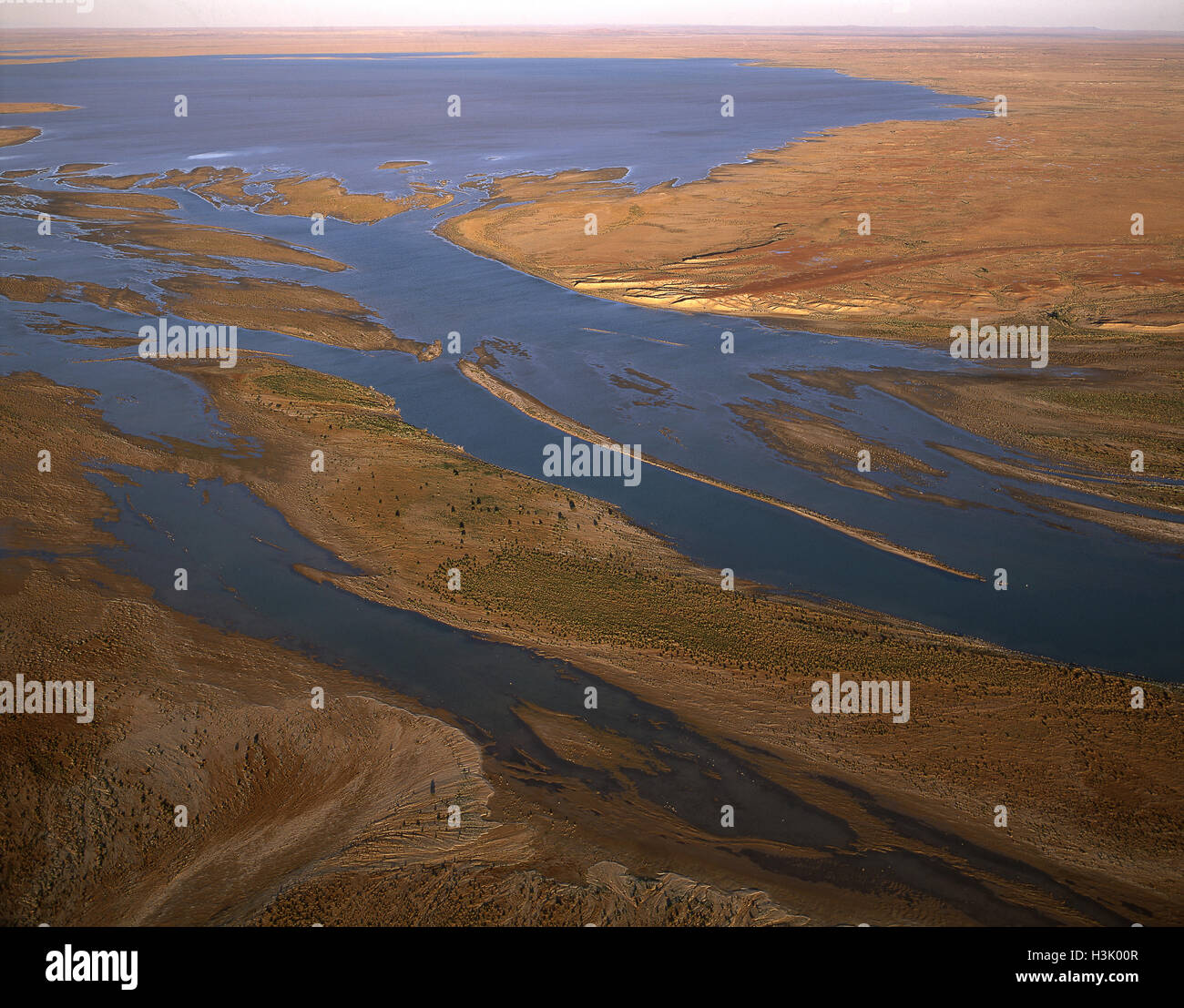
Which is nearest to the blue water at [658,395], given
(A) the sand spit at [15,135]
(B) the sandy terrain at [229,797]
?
(A) the sand spit at [15,135]

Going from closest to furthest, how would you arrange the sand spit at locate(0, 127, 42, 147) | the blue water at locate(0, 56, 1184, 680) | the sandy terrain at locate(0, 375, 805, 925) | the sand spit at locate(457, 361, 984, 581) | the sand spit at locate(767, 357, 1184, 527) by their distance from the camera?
the sandy terrain at locate(0, 375, 805, 925)
the blue water at locate(0, 56, 1184, 680)
the sand spit at locate(457, 361, 984, 581)
the sand spit at locate(767, 357, 1184, 527)
the sand spit at locate(0, 127, 42, 147)

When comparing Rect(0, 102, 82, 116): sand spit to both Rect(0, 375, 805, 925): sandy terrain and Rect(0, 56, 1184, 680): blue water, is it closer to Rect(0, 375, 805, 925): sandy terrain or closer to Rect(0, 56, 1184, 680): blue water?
Rect(0, 56, 1184, 680): blue water

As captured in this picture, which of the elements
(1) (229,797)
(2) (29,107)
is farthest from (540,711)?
(2) (29,107)

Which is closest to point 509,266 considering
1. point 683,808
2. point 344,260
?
point 344,260

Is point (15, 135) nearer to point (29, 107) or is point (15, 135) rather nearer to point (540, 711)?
point (29, 107)

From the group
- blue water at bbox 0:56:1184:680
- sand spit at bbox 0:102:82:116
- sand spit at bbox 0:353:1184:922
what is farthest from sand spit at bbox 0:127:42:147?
sand spit at bbox 0:353:1184:922
